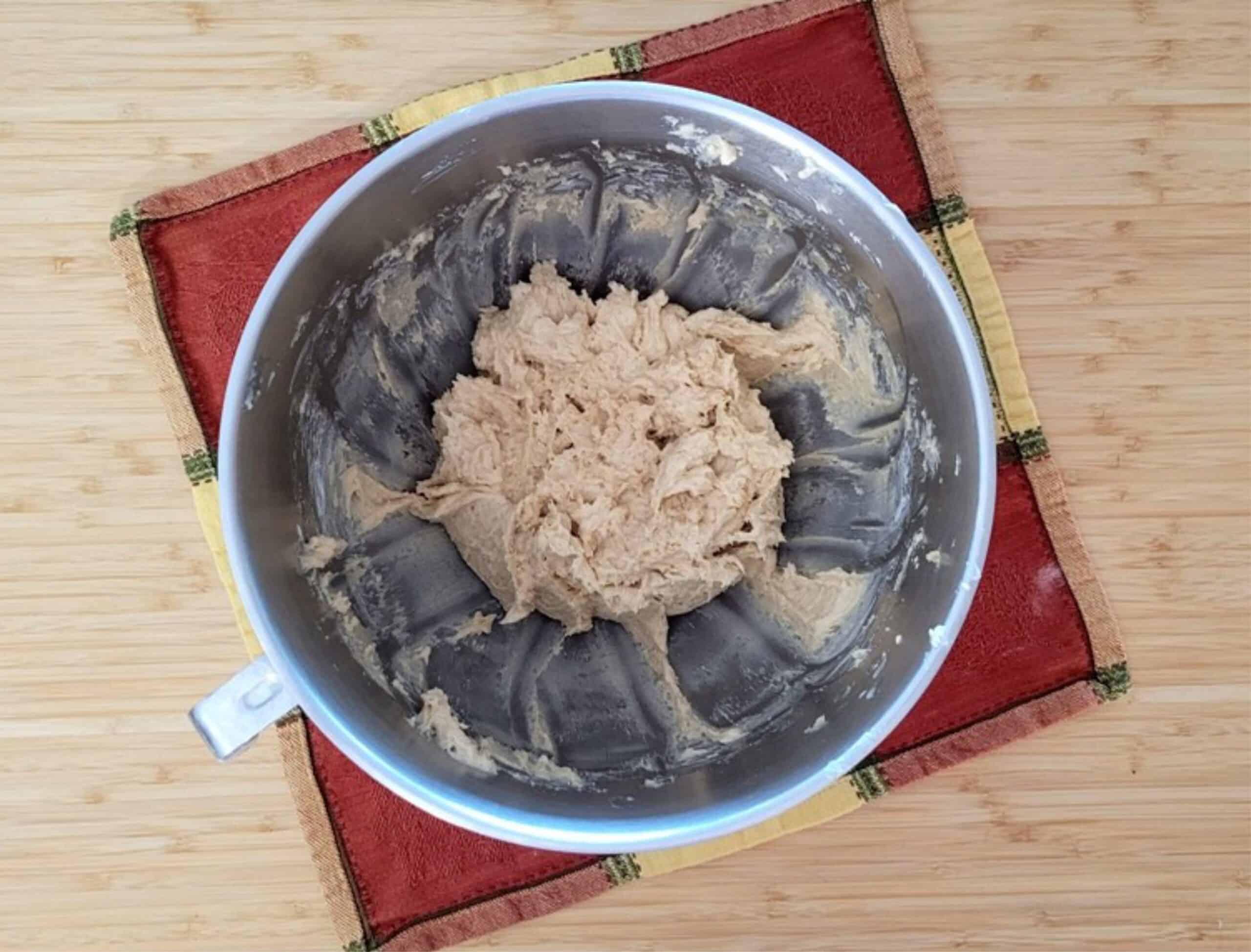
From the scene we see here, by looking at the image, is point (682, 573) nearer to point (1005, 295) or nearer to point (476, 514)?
point (476, 514)

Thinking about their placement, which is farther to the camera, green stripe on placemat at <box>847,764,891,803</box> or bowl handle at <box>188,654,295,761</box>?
green stripe on placemat at <box>847,764,891,803</box>

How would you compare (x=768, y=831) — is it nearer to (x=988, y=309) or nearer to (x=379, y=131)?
(x=988, y=309)

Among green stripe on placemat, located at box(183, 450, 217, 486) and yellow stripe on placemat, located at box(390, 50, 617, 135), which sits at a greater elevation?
yellow stripe on placemat, located at box(390, 50, 617, 135)

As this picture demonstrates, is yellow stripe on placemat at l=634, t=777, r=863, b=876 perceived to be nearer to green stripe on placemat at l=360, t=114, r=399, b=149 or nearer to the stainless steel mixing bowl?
the stainless steel mixing bowl

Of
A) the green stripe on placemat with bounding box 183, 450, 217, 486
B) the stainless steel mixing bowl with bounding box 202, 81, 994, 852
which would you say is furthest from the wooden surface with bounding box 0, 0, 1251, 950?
the stainless steel mixing bowl with bounding box 202, 81, 994, 852

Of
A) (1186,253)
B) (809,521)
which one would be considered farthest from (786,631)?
(1186,253)

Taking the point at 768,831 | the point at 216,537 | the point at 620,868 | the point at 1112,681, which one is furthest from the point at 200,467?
the point at 1112,681
